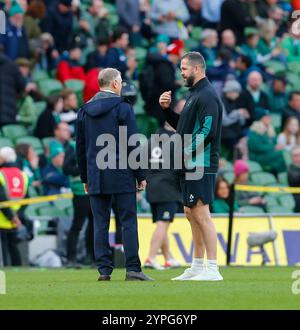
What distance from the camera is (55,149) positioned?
80.8ft

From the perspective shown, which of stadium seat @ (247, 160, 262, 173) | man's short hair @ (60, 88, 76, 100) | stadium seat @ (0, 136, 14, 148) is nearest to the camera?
stadium seat @ (0, 136, 14, 148)

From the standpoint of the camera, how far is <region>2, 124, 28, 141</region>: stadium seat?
25.5m

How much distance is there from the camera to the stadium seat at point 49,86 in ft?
88.8

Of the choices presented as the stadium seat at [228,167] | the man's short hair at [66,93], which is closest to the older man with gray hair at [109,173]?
the stadium seat at [228,167]

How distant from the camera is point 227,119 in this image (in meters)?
27.4

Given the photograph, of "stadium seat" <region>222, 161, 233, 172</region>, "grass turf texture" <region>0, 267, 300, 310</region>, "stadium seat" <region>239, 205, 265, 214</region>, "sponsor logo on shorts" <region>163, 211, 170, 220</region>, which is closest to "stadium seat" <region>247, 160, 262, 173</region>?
"stadium seat" <region>222, 161, 233, 172</region>

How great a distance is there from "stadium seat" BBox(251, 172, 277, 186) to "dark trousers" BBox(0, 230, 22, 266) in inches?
206

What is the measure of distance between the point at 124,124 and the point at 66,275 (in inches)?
133

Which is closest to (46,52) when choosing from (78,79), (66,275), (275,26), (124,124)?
(78,79)

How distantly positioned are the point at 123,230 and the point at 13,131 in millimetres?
10170

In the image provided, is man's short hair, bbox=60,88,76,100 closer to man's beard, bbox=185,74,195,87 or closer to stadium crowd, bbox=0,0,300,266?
stadium crowd, bbox=0,0,300,266

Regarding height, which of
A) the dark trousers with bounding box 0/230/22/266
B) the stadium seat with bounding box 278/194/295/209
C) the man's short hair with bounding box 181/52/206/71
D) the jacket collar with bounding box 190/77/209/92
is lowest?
the dark trousers with bounding box 0/230/22/266

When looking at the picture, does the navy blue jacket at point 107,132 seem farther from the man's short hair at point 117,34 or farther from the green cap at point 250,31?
the green cap at point 250,31

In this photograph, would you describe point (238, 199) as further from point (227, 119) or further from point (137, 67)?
point (137, 67)
